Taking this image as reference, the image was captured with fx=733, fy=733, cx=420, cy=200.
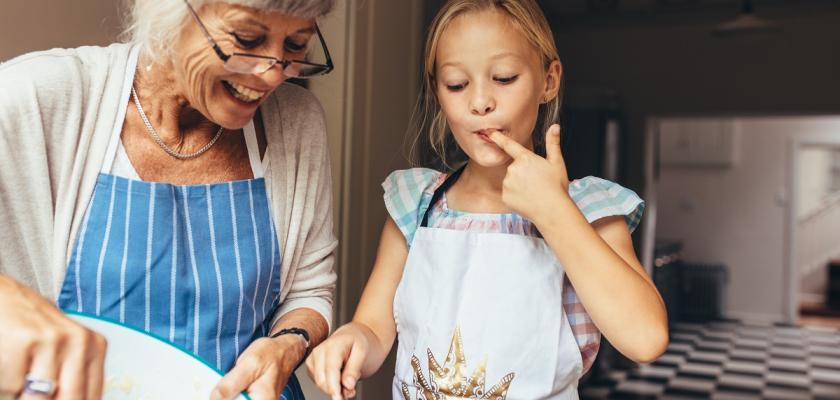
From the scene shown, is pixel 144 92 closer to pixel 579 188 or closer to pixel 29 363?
pixel 29 363

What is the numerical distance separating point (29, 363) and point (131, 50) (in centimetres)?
56

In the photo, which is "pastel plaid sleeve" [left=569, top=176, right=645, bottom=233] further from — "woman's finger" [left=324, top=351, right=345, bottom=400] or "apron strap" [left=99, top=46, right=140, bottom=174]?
"apron strap" [left=99, top=46, right=140, bottom=174]

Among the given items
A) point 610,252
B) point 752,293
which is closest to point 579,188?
point 610,252

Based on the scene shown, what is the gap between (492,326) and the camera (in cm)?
→ 102

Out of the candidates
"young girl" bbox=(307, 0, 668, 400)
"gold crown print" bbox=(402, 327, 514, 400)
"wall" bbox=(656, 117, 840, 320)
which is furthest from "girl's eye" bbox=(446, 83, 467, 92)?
"wall" bbox=(656, 117, 840, 320)

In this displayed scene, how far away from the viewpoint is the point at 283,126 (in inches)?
45.9

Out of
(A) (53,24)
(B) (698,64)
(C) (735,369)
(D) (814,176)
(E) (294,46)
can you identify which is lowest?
(C) (735,369)

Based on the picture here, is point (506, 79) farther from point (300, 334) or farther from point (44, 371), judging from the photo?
point (44, 371)

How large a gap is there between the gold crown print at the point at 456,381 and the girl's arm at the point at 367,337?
0.10 m

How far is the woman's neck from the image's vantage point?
1044mm

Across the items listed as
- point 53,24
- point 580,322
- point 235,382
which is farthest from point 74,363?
point 53,24

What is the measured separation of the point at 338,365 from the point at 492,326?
223 millimetres

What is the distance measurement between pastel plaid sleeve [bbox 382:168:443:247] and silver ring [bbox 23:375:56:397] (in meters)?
0.62

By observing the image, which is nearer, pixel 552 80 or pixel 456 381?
pixel 456 381
